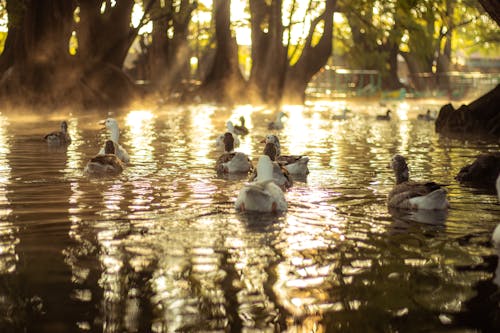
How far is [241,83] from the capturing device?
4522 cm

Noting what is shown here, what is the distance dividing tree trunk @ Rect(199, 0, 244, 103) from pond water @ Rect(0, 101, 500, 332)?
94.1ft

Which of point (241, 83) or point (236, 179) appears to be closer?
point (236, 179)

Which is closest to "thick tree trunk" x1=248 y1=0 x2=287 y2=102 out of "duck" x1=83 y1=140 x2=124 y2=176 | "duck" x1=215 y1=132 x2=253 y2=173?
"duck" x1=215 y1=132 x2=253 y2=173

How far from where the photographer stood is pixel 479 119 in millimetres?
25188

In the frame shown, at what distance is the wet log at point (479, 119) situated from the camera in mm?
24703

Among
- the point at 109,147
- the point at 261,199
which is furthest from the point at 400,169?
the point at 109,147

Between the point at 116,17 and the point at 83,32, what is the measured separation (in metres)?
1.68

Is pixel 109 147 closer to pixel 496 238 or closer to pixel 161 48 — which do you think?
pixel 496 238

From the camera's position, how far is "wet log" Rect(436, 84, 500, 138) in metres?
24.7

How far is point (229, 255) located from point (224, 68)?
37254 millimetres

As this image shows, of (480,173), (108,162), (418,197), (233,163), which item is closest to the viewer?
(418,197)

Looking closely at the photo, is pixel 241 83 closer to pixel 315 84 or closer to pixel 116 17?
pixel 116 17

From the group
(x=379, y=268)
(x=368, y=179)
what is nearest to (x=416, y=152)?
(x=368, y=179)

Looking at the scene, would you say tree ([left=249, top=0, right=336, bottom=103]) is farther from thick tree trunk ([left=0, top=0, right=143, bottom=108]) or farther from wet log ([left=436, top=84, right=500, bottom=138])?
wet log ([left=436, top=84, right=500, bottom=138])
